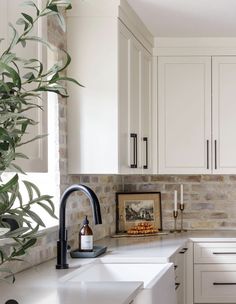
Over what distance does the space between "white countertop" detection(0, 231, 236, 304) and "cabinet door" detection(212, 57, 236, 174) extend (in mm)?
998

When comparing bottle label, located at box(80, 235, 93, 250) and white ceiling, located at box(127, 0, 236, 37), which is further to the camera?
white ceiling, located at box(127, 0, 236, 37)

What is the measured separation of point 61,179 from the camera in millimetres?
3975

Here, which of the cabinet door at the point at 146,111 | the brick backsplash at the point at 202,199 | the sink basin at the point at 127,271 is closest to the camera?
the sink basin at the point at 127,271

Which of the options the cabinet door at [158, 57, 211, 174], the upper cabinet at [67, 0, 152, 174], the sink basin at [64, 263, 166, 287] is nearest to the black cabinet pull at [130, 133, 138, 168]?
the upper cabinet at [67, 0, 152, 174]

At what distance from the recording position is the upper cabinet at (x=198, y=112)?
533 cm

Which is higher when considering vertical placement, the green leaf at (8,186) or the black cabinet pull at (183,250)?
the green leaf at (8,186)

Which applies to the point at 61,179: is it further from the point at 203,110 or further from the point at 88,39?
the point at 203,110

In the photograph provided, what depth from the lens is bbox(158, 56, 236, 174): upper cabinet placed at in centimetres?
533

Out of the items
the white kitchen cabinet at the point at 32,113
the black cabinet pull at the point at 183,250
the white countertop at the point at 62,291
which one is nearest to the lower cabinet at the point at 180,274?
the black cabinet pull at the point at 183,250

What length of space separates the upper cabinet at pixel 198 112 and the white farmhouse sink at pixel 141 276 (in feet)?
Answer: 5.90

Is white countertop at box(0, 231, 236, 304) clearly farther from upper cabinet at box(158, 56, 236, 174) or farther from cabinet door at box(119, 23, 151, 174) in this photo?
upper cabinet at box(158, 56, 236, 174)

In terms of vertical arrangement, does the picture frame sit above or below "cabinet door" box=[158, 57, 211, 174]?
below

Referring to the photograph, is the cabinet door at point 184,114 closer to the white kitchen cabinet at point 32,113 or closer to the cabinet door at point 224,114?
the cabinet door at point 224,114

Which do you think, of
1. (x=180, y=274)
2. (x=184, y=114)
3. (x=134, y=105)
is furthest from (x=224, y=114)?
(x=180, y=274)
